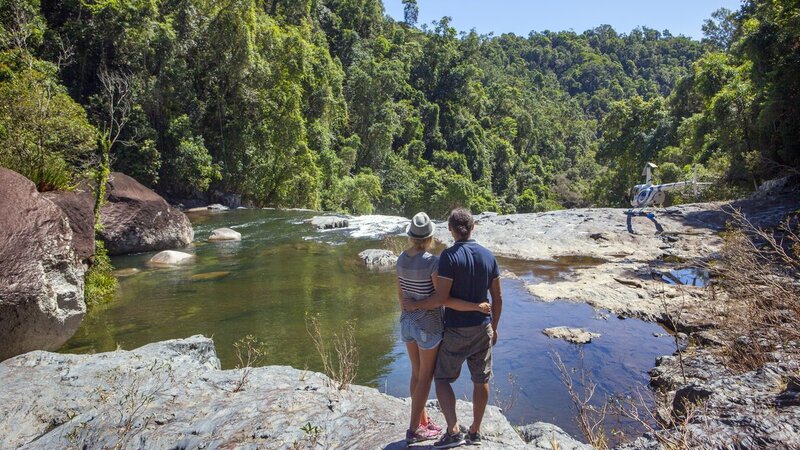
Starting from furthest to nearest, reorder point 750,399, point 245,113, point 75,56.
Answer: point 245,113, point 75,56, point 750,399

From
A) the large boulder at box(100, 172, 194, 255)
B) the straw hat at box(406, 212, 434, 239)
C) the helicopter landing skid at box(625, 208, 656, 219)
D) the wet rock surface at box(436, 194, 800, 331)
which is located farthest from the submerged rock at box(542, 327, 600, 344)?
the large boulder at box(100, 172, 194, 255)

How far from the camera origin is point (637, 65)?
5207 inches

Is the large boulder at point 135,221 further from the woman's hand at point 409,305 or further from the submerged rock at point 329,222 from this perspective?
the woman's hand at point 409,305

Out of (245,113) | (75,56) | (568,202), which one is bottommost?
(568,202)

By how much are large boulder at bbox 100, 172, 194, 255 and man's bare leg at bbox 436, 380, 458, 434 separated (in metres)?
13.6

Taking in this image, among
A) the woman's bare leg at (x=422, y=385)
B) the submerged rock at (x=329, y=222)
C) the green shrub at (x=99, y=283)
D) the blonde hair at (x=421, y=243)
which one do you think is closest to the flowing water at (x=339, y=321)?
the green shrub at (x=99, y=283)

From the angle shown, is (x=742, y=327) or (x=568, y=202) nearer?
(x=742, y=327)

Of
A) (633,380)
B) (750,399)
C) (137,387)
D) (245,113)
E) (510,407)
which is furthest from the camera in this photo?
(245,113)

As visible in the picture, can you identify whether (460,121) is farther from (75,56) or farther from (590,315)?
(590,315)

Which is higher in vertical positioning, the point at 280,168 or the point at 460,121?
the point at 460,121

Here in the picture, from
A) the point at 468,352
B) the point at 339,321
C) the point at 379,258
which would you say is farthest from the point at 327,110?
the point at 468,352

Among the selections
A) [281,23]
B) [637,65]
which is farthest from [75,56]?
[637,65]

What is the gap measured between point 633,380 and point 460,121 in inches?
2126

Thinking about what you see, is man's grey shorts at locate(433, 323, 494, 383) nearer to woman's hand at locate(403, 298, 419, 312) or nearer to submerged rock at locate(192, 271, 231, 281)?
woman's hand at locate(403, 298, 419, 312)
